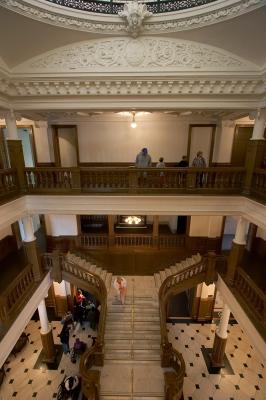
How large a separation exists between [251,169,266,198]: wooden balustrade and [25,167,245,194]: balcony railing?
415mm

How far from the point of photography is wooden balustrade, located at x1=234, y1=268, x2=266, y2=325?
572 cm

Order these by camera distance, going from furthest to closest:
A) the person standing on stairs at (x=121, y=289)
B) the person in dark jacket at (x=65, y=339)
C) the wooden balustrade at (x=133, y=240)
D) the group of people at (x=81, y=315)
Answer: the wooden balustrade at (x=133, y=240) < the group of people at (x=81, y=315) < the person standing on stairs at (x=121, y=289) < the person in dark jacket at (x=65, y=339)

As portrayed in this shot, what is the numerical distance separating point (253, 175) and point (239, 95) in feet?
7.86

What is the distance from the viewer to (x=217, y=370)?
8.55 metres

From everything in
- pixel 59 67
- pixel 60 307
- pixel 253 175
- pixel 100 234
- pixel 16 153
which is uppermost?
pixel 59 67

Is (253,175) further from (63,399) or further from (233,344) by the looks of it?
(63,399)

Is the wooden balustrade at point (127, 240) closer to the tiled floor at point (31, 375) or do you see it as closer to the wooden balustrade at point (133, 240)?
the wooden balustrade at point (133, 240)

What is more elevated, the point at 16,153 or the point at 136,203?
the point at 16,153

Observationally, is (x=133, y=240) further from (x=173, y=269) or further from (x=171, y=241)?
(x=173, y=269)

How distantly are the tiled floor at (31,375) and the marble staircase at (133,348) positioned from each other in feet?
7.33

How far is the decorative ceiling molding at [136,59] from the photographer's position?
18.5 ft

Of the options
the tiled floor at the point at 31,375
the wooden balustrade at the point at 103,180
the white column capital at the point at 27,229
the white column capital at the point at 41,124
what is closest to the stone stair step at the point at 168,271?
the tiled floor at the point at 31,375

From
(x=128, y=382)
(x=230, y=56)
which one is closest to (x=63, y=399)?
(x=128, y=382)

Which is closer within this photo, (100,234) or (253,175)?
(253,175)
